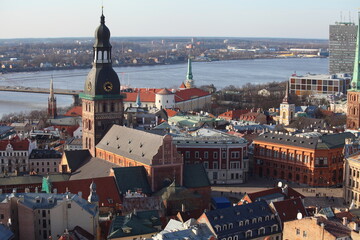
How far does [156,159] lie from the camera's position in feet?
114

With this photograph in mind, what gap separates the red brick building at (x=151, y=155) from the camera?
114ft

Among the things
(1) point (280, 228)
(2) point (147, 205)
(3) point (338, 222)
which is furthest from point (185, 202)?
(3) point (338, 222)

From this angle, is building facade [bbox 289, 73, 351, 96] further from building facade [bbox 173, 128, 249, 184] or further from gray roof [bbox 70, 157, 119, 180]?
gray roof [bbox 70, 157, 119, 180]

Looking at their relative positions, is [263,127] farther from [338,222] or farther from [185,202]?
[338,222]

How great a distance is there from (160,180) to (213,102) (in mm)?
55628

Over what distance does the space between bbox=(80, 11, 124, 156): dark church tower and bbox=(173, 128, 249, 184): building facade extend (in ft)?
19.5

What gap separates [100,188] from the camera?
1288 inches

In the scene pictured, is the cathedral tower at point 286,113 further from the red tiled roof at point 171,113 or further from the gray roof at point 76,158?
the gray roof at point 76,158

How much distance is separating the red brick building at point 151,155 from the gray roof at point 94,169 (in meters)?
0.61

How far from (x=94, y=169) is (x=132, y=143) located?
2918mm

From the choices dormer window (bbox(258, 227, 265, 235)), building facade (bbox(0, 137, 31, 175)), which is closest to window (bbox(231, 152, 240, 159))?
building facade (bbox(0, 137, 31, 175))

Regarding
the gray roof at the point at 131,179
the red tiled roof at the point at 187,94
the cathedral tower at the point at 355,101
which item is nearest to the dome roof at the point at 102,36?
the gray roof at the point at 131,179

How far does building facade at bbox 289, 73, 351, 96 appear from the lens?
3984 inches

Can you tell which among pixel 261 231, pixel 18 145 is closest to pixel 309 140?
pixel 261 231
